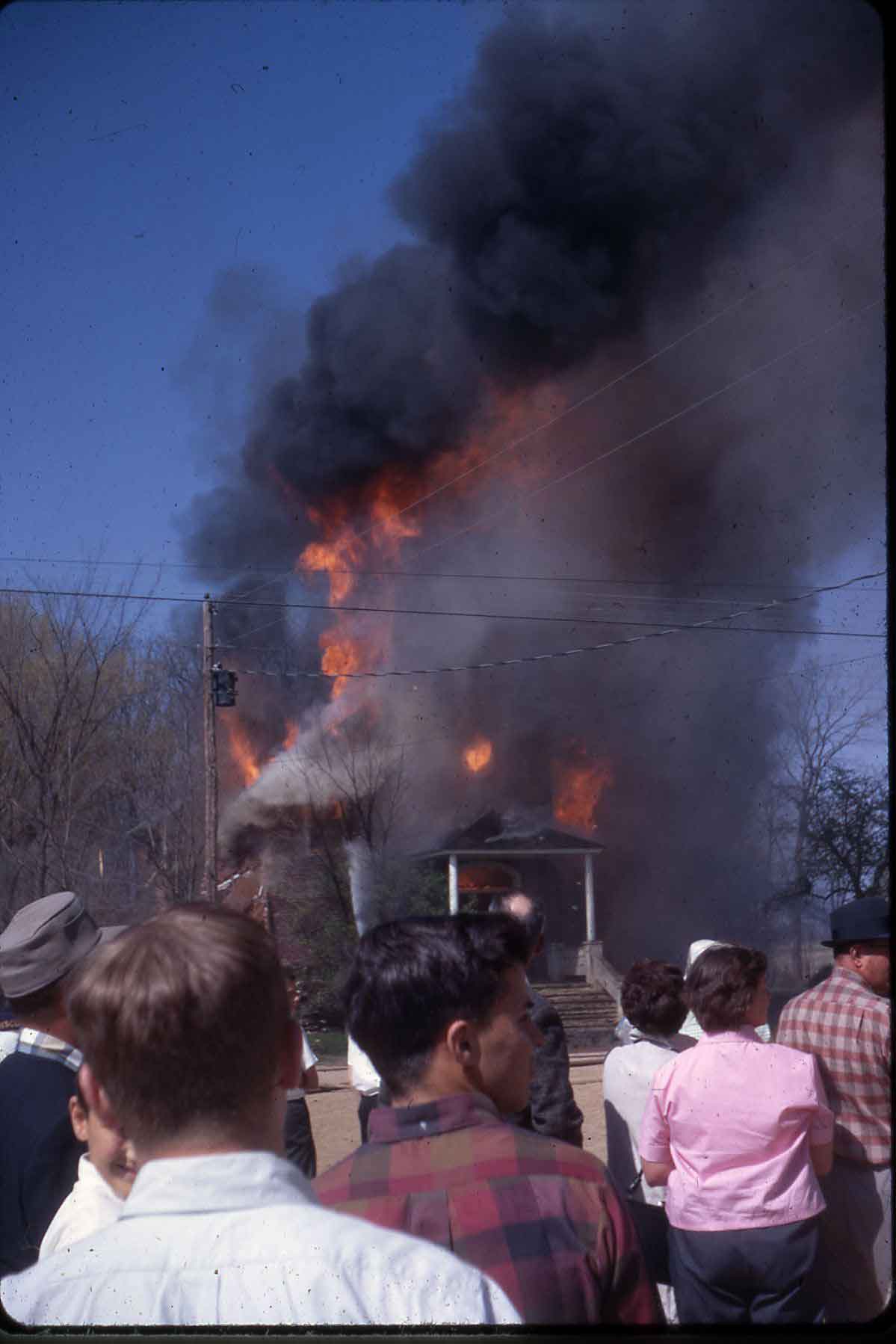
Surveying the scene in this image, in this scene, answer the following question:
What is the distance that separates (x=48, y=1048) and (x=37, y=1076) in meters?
0.09

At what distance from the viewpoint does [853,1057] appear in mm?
3281

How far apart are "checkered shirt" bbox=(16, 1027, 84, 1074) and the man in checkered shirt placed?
1929mm

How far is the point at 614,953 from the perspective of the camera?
2400cm

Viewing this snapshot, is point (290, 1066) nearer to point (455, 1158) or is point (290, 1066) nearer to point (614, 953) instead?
point (455, 1158)

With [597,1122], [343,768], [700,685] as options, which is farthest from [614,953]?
[597,1122]

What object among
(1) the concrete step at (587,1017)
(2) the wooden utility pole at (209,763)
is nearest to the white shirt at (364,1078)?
(2) the wooden utility pole at (209,763)

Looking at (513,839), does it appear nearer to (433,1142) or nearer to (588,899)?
(588,899)

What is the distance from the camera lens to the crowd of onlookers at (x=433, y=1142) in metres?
1.37

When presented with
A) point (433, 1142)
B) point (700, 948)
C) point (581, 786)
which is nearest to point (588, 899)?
point (581, 786)

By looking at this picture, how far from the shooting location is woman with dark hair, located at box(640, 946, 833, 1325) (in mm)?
3020

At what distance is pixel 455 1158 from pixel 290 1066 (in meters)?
0.64

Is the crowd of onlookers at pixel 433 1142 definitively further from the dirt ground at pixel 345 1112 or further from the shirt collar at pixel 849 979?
the dirt ground at pixel 345 1112

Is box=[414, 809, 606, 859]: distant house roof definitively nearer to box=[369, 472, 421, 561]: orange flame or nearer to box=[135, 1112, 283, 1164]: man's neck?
box=[369, 472, 421, 561]: orange flame

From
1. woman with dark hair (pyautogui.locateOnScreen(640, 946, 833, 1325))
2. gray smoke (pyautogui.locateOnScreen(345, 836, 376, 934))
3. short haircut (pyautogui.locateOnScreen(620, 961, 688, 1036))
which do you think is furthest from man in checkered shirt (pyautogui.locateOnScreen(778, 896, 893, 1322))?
gray smoke (pyautogui.locateOnScreen(345, 836, 376, 934))
